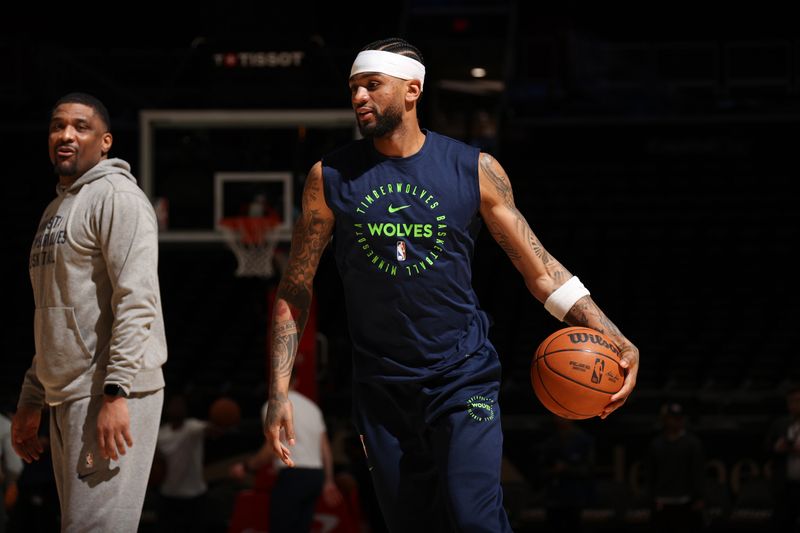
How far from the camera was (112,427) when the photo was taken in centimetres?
358

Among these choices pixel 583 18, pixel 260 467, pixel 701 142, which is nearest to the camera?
pixel 260 467

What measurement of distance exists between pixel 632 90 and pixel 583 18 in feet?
11.8

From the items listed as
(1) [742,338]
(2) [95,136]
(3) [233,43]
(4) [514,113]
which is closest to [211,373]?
(3) [233,43]

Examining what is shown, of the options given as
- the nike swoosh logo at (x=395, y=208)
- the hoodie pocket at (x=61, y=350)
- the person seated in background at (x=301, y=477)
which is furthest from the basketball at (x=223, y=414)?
the nike swoosh logo at (x=395, y=208)

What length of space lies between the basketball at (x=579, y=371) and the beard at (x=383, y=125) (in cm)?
91

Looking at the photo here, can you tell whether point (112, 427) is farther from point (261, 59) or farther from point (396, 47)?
point (261, 59)

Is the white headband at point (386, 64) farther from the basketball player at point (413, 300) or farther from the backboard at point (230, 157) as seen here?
the backboard at point (230, 157)

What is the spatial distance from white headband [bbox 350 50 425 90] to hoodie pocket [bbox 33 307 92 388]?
1.28 metres

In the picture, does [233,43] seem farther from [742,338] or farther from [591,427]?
[742,338]

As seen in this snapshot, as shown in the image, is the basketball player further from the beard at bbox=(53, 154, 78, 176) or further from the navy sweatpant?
the beard at bbox=(53, 154, 78, 176)

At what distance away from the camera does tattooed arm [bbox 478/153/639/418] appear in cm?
378

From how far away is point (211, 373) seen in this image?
16.1m

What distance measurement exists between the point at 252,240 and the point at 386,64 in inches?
301

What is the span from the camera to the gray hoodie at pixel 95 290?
12.2ft
